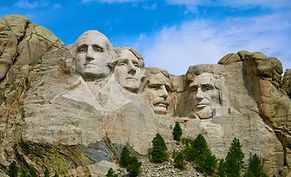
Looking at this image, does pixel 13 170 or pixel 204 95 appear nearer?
pixel 13 170

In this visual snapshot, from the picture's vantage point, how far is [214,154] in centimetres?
3759

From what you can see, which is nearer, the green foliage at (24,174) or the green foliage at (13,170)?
the green foliage at (24,174)

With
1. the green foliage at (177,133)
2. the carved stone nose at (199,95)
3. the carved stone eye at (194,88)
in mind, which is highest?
the carved stone eye at (194,88)

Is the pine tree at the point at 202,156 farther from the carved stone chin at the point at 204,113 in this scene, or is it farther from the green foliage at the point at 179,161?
the carved stone chin at the point at 204,113

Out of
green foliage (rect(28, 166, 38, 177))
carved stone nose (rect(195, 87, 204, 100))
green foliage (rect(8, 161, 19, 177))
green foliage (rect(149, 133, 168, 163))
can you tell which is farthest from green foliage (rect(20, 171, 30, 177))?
carved stone nose (rect(195, 87, 204, 100))

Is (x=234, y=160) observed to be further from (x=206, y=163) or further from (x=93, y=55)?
(x=93, y=55)

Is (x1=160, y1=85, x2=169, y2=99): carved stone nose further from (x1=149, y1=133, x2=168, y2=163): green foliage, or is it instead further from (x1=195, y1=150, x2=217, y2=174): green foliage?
(x1=195, y1=150, x2=217, y2=174): green foliage

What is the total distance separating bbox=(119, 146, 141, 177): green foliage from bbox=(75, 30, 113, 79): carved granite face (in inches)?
111

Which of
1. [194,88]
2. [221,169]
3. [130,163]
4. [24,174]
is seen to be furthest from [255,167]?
[24,174]

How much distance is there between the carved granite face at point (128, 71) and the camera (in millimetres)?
37188

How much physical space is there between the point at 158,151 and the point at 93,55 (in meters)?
3.78

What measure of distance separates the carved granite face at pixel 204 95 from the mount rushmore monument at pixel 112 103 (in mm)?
35

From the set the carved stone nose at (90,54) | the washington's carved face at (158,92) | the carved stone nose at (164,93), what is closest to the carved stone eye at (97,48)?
the carved stone nose at (90,54)

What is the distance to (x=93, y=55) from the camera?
3609 cm
